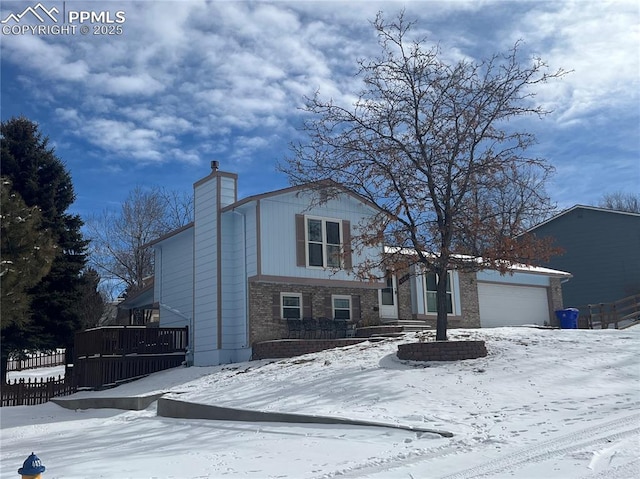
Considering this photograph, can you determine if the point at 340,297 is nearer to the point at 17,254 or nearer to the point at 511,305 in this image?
the point at 511,305

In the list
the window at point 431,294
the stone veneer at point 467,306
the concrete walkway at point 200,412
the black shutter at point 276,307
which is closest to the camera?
the concrete walkway at point 200,412

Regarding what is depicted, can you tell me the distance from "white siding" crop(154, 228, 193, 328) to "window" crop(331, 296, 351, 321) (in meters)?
5.24

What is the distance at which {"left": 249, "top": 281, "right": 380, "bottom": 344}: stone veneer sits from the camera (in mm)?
20500

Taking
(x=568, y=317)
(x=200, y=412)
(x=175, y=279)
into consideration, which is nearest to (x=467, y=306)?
(x=568, y=317)

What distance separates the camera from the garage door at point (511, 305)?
27297mm

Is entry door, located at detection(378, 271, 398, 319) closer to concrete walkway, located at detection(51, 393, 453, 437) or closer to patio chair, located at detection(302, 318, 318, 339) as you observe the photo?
patio chair, located at detection(302, 318, 318, 339)

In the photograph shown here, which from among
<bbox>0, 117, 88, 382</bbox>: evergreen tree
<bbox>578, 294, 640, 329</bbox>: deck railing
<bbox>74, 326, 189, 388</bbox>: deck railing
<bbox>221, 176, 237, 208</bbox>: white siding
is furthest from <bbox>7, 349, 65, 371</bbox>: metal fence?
<bbox>578, 294, 640, 329</bbox>: deck railing

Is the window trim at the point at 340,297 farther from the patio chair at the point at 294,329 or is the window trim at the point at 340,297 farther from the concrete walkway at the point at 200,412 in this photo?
the concrete walkway at the point at 200,412

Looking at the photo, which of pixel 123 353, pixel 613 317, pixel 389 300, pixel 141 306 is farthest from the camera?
pixel 141 306

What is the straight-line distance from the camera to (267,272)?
20.4 m

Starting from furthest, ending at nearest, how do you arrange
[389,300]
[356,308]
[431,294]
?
[431,294] < [389,300] < [356,308]

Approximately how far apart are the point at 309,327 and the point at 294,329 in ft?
1.72

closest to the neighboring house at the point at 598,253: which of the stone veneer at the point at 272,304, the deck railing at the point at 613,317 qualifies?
the deck railing at the point at 613,317

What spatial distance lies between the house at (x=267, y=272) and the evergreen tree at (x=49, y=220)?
12.6 ft
